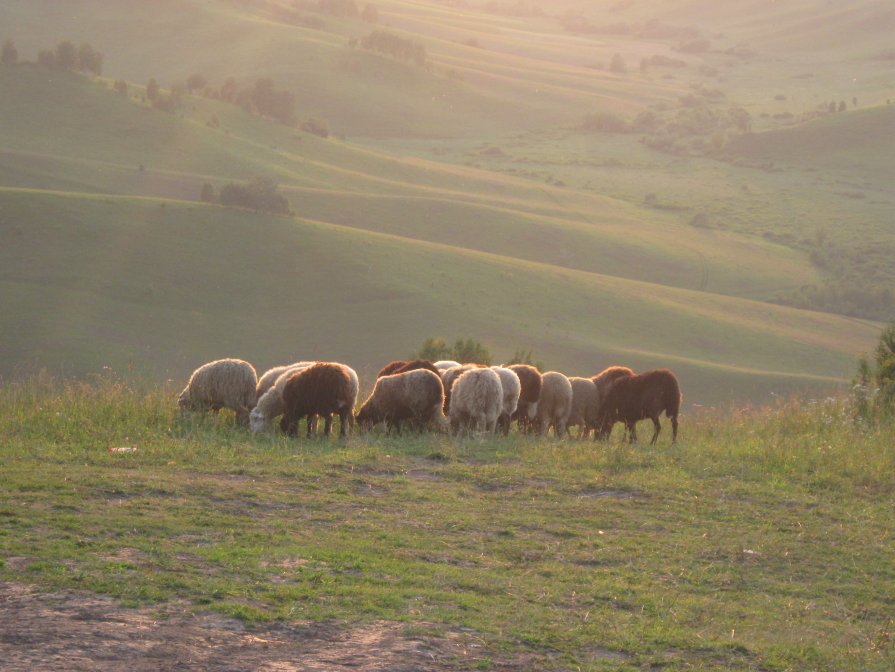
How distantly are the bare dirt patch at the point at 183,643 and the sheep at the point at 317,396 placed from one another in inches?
265

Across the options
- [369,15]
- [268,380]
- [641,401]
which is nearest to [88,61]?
[369,15]

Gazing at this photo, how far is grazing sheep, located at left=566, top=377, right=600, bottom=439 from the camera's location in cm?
1609

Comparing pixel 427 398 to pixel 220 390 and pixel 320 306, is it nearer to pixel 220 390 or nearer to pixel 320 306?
pixel 220 390

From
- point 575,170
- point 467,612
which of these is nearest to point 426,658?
point 467,612

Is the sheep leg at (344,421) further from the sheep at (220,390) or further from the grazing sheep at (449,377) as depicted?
the grazing sheep at (449,377)

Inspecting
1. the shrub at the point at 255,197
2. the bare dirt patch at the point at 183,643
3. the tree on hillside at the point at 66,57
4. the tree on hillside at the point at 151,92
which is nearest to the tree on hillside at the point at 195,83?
the tree on hillside at the point at 66,57

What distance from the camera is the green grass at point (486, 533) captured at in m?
7.16

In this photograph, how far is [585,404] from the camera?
16172 millimetres

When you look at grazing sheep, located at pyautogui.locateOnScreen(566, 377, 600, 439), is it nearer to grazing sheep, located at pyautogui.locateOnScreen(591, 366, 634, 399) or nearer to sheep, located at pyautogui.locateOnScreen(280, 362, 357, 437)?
grazing sheep, located at pyautogui.locateOnScreen(591, 366, 634, 399)

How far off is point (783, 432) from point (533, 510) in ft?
18.9

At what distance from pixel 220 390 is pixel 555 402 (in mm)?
4553

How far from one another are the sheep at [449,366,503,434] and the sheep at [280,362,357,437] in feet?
4.73

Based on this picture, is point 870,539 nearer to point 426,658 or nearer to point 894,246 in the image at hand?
point 426,658

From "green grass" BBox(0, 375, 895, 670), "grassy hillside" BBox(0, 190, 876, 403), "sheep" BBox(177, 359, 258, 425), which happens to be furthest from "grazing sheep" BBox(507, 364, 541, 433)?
"grassy hillside" BBox(0, 190, 876, 403)
